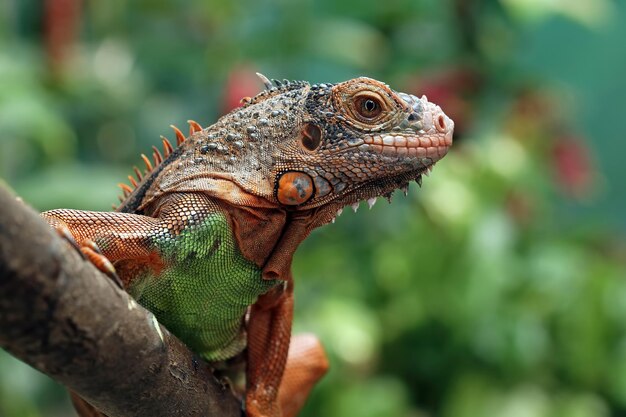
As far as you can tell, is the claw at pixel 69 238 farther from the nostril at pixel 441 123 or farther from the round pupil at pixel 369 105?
the nostril at pixel 441 123

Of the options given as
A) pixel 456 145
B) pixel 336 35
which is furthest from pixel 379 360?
pixel 336 35

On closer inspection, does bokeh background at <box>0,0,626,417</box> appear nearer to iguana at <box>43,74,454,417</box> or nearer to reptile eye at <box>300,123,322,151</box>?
iguana at <box>43,74,454,417</box>

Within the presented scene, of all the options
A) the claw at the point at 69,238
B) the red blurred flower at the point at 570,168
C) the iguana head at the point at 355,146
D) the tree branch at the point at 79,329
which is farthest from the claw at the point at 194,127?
the red blurred flower at the point at 570,168

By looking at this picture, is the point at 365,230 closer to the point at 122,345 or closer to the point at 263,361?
the point at 263,361

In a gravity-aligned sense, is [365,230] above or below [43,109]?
above

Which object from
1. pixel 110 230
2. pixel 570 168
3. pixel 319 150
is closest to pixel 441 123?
pixel 319 150
